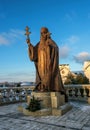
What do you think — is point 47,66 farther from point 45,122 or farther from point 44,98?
point 45,122

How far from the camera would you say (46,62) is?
8.25 metres

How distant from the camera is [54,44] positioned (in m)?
8.40

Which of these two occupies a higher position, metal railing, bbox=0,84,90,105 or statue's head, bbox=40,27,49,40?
statue's head, bbox=40,27,49,40

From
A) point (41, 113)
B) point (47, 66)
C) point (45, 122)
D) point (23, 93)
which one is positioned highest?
point (47, 66)

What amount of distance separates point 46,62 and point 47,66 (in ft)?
0.58

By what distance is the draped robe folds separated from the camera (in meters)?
8.20

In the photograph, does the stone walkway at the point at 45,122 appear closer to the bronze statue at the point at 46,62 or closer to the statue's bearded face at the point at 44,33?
the bronze statue at the point at 46,62

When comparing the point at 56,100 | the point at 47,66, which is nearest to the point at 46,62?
the point at 47,66

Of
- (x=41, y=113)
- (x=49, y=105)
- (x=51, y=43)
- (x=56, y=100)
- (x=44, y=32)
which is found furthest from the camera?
(x=44, y=32)

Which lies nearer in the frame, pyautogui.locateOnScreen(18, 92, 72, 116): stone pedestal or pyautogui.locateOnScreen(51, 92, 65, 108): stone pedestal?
pyautogui.locateOnScreen(18, 92, 72, 116): stone pedestal

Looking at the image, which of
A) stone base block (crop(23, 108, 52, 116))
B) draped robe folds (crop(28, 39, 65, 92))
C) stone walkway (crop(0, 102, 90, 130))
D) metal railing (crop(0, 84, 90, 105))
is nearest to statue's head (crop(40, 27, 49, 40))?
draped robe folds (crop(28, 39, 65, 92))

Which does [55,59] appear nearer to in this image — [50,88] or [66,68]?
[50,88]

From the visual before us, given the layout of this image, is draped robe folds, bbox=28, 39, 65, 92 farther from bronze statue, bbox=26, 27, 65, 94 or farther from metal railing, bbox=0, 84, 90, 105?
metal railing, bbox=0, 84, 90, 105

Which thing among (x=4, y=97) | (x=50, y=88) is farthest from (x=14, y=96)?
(x=50, y=88)
